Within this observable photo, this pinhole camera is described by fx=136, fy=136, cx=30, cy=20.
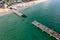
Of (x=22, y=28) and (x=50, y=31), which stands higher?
(x=50, y=31)

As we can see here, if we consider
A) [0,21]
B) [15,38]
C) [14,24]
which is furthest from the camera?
[0,21]

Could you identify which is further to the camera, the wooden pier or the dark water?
the dark water

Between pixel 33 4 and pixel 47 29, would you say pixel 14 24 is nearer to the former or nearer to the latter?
pixel 47 29

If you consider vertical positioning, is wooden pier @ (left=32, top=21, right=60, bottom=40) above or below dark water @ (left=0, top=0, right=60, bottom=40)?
above

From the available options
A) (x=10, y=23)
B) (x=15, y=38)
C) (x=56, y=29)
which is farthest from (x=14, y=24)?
(x=56, y=29)

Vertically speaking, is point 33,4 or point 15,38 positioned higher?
point 15,38

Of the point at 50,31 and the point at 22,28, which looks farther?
the point at 22,28

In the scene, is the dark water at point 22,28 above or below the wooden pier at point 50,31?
below

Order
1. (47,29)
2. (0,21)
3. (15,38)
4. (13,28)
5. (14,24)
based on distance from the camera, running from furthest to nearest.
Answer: (0,21) → (14,24) → (13,28) → (47,29) → (15,38)

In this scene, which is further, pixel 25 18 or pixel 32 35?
pixel 25 18

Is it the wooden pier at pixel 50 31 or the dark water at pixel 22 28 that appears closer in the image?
the wooden pier at pixel 50 31
